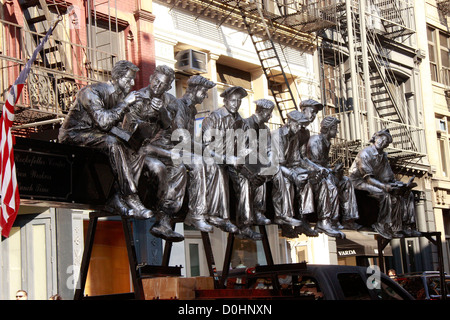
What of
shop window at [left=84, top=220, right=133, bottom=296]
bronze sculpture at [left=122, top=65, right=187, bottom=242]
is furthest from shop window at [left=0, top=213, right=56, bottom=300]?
bronze sculpture at [left=122, top=65, right=187, bottom=242]

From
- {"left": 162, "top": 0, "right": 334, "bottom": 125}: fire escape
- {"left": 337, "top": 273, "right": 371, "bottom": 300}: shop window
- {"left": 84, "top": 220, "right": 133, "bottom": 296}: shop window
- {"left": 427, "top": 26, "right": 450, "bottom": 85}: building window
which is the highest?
{"left": 427, "top": 26, "right": 450, "bottom": 85}: building window

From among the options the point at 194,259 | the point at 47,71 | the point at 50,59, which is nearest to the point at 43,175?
the point at 47,71

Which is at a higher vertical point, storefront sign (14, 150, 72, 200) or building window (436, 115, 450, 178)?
building window (436, 115, 450, 178)

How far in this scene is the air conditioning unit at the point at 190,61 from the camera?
2044 centimetres

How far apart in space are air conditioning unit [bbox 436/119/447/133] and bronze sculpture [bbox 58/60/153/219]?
2542 cm

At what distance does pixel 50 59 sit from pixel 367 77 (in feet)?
42.4

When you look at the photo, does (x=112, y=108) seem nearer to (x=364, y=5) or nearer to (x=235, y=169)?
(x=235, y=169)

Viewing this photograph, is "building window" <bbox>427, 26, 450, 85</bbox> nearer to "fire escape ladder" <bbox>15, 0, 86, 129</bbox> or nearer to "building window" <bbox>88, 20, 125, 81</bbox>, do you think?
"building window" <bbox>88, 20, 125, 81</bbox>

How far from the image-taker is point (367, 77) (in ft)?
87.7

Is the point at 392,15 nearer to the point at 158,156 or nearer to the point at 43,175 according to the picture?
the point at 158,156

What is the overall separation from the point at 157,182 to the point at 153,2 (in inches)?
464

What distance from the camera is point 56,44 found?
54.1 ft

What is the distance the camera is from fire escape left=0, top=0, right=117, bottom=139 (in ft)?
48.4

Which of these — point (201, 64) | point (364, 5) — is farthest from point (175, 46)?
point (364, 5)
